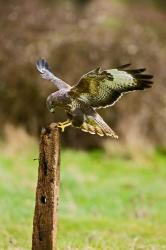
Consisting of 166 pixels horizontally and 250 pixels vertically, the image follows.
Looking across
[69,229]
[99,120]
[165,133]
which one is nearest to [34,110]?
[165,133]

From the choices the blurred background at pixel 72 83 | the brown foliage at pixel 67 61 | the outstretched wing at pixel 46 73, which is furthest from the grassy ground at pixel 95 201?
the outstretched wing at pixel 46 73

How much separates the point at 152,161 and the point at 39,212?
18.5 metres

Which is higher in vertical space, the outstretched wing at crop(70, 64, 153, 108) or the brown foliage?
the brown foliage

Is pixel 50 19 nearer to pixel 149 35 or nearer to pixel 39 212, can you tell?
pixel 149 35

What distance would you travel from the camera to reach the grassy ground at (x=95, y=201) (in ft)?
43.5

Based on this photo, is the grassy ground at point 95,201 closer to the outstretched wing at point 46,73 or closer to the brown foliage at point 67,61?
the brown foliage at point 67,61

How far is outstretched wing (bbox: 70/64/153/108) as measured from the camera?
9.22 metres

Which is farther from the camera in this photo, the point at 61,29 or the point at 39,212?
the point at 61,29

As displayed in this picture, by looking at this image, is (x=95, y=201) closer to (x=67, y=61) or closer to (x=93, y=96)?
(x=67, y=61)

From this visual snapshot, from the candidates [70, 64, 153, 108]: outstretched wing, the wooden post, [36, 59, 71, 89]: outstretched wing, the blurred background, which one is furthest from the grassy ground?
[70, 64, 153, 108]: outstretched wing

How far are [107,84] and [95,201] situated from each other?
32.6 feet

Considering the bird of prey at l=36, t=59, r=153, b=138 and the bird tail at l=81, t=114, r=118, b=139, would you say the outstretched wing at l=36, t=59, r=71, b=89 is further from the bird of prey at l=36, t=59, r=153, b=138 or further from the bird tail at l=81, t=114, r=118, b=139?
the bird tail at l=81, t=114, r=118, b=139

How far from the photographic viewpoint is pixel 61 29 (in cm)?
2839

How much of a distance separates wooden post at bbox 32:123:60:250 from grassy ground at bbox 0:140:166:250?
2.17m
